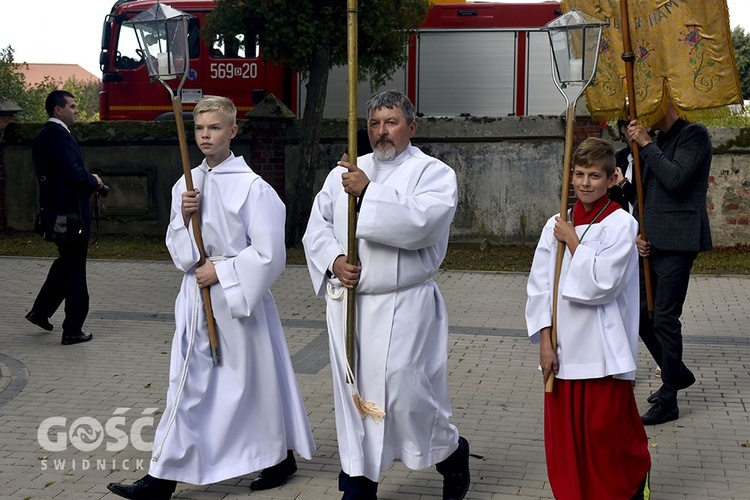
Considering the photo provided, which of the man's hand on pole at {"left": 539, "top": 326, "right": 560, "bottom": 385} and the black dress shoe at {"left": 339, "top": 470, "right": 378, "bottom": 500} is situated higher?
the man's hand on pole at {"left": 539, "top": 326, "right": 560, "bottom": 385}

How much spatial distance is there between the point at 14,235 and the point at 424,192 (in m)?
11.9

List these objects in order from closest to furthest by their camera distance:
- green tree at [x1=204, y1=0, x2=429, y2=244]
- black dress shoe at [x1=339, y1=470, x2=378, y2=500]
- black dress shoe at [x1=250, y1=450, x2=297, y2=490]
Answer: black dress shoe at [x1=339, y1=470, x2=378, y2=500] → black dress shoe at [x1=250, y1=450, x2=297, y2=490] → green tree at [x1=204, y1=0, x2=429, y2=244]

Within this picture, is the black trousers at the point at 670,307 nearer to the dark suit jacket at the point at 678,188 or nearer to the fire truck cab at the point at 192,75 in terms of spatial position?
the dark suit jacket at the point at 678,188

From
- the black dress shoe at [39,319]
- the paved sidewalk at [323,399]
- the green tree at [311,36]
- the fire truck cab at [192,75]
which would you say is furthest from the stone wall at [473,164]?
the black dress shoe at [39,319]

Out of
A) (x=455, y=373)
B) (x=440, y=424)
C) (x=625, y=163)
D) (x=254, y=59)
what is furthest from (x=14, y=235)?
(x=440, y=424)

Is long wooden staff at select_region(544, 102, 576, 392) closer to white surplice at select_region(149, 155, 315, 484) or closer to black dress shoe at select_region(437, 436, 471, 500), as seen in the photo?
black dress shoe at select_region(437, 436, 471, 500)

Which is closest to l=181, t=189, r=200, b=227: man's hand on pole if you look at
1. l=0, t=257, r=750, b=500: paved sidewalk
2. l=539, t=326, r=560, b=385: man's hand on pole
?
l=0, t=257, r=750, b=500: paved sidewalk

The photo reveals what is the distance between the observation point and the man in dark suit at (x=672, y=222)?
5.77m

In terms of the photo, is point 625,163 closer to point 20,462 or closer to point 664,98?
point 664,98

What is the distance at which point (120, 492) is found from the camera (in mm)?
4770

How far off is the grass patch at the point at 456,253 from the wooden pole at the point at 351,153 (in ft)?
25.6

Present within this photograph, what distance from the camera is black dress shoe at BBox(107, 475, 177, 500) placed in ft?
15.6

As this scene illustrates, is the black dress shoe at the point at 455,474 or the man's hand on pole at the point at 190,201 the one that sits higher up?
the man's hand on pole at the point at 190,201

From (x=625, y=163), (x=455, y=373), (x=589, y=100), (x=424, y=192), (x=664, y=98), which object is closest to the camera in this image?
(x=424, y=192)
